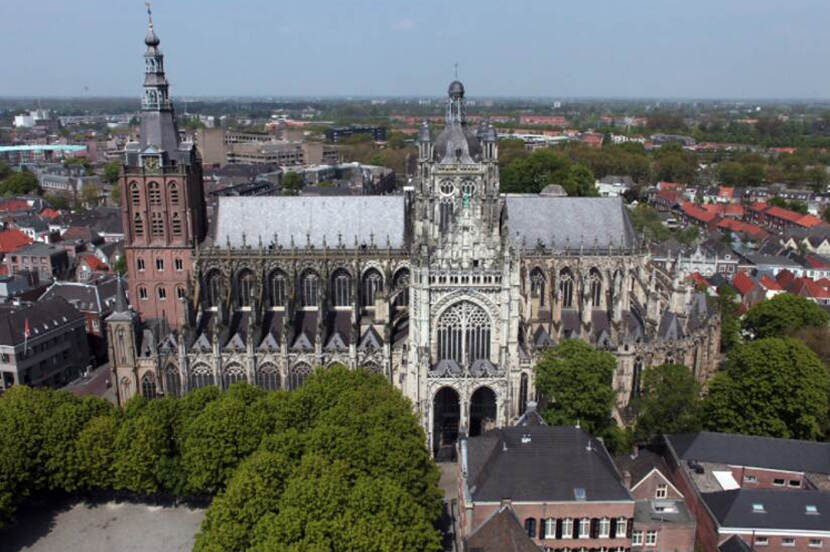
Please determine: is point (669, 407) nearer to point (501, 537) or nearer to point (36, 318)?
point (501, 537)

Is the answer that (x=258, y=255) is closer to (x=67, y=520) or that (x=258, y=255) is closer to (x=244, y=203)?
(x=244, y=203)

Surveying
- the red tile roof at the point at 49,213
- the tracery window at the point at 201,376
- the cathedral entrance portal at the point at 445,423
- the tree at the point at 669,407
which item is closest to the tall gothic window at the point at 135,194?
the tracery window at the point at 201,376

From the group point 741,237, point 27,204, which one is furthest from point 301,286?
point 27,204

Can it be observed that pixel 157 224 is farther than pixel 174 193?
Yes

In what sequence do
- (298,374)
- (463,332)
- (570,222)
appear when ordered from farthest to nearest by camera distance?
(570,222) → (298,374) → (463,332)

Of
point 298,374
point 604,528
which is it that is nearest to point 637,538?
point 604,528

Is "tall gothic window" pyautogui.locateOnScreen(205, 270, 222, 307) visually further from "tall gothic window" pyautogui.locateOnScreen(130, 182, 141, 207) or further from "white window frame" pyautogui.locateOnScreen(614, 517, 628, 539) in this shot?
"white window frame" pyautogui.locateOnScreen(614, 517, 628, 539)

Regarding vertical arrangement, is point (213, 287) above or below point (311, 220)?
below

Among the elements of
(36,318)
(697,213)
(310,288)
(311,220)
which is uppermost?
(311,220)
